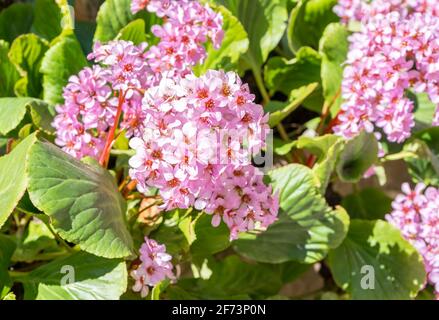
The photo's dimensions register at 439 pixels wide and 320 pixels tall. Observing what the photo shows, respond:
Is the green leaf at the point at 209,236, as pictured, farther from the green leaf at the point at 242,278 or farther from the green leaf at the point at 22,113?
the green leaf at the point at 22,113

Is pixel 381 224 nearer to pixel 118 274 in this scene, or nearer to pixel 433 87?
pixel 433 87

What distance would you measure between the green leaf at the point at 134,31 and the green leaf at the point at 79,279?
1.53 ft

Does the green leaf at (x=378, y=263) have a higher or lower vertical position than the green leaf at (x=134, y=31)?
lower

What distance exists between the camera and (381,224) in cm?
165

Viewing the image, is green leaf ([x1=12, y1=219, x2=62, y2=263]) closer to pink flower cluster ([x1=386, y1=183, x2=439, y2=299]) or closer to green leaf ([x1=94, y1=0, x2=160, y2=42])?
green leaf ([x1=94, y1=0, x2=160, y2=42])

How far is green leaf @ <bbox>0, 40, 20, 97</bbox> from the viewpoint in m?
1.61

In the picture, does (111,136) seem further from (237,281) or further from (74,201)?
(237,281)

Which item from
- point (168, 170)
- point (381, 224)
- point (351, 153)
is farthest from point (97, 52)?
point (381, 224)

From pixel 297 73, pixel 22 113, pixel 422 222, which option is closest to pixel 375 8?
pixel 297 73

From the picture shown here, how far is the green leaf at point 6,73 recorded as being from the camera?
1.61m

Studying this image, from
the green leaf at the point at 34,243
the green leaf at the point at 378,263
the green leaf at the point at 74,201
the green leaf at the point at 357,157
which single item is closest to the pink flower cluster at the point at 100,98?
the green leaf at the point at 74,201

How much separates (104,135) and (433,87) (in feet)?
2.20

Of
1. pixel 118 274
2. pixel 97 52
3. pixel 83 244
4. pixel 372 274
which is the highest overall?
pixel 97 52

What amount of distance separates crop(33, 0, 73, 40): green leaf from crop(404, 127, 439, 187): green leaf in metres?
0.84
